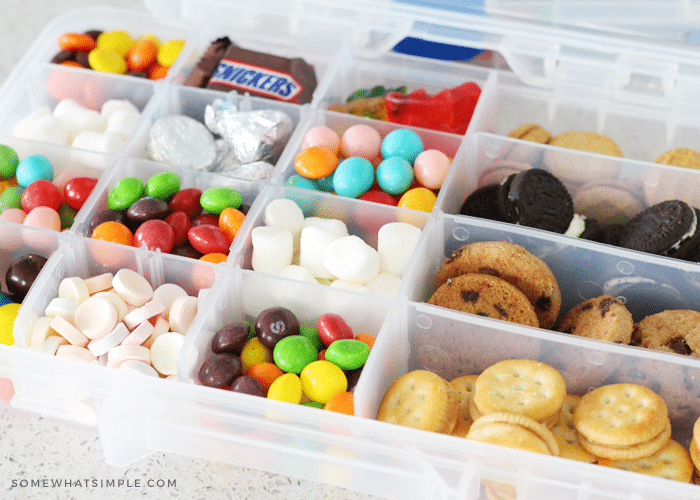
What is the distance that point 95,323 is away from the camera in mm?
1364

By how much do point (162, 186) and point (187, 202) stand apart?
60mm

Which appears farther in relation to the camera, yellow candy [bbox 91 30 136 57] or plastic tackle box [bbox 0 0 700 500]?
yellow candy [bbox 91 30 136 57]

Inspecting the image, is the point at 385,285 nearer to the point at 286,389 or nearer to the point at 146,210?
the point at 286,389

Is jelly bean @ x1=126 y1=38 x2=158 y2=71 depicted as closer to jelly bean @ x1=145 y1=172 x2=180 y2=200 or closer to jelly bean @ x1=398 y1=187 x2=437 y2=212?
jelly bean @ x1=145 y1=172 x2=180 y2=200

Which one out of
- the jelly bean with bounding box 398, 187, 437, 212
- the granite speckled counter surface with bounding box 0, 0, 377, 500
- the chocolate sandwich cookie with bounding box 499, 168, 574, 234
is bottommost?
the granite speckled counter surface with bounding box 0, 0, 377, 500

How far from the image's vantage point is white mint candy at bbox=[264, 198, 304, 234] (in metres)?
1.53

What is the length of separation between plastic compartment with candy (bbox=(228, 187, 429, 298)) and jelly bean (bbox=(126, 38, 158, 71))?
2.04 feet

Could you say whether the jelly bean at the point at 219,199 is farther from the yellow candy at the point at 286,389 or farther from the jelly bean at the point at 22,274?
the yellow candy at the point at 286,389

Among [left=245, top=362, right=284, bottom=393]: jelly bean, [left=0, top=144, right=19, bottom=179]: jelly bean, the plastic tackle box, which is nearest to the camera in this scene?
the plastic tackle box

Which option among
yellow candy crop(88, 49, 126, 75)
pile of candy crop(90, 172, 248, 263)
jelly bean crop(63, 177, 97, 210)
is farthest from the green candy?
yellow candy crop(88, 49, 126, 75)

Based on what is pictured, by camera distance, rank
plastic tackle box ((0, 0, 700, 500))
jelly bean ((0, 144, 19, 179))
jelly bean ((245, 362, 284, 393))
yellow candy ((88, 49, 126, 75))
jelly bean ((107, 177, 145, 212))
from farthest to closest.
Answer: yellow candy ((88, 49, 126, 75)), jelly bean ((0, 144, 19, 179)), jelly bean ((107, 177, 145, 212)), jelly bean ((245, 362, 284, 393)), plastic tackle box ((0, 0, 700, 500))

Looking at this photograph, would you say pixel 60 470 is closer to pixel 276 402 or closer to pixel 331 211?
pixel 276 402

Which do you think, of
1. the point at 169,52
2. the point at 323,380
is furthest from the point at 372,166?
the point at 169,52

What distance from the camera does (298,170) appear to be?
1635 millimetres
